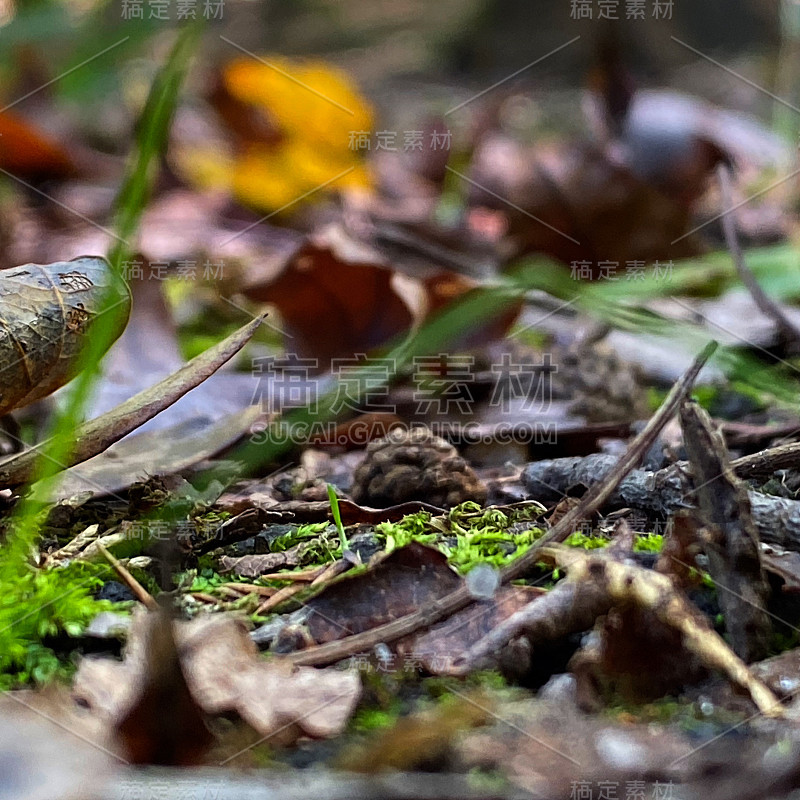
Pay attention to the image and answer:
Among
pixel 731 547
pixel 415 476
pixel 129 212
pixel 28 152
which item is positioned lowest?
pixel 28 152

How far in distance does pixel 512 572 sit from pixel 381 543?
6.3 inches

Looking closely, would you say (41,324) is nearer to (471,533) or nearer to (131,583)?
(131,583)

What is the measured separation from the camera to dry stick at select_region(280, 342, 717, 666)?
2.77 feet

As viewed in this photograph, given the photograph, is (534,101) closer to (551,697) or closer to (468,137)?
(468,137)

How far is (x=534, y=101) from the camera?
5801 mm

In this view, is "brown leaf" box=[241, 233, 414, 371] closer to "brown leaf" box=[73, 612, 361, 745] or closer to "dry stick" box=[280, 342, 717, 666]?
"dry stick" box=[280, 342, 717, 666]

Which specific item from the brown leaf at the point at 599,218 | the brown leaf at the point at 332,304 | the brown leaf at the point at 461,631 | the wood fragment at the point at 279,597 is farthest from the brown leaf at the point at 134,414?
the brown leaf at the point at 599,218

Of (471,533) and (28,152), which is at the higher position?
(471,533)

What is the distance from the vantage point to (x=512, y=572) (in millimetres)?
921

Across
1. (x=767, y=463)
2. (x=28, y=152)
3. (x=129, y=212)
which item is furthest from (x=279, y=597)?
(x=28, y=152)

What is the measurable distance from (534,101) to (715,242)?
291 centimetres

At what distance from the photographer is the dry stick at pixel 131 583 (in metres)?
0.93

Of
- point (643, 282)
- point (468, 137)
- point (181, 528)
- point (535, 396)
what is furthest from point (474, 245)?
point (181, 528)

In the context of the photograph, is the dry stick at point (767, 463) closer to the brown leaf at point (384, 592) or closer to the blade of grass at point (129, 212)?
the brown leaf at point (384, 592)
